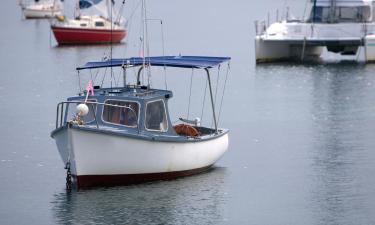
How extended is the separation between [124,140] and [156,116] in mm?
2114

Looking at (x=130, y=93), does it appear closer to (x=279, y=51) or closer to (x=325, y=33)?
(x=325, y=33)

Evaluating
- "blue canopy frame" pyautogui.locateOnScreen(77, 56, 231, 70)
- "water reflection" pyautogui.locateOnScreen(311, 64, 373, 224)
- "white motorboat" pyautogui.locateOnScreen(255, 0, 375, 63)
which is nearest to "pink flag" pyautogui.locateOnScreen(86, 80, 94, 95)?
"blue canopy frame" pyautogui.locateOnScreen(77, 56, 231, 70)

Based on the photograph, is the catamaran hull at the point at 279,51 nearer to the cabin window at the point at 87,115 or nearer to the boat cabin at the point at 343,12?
the boat cabin at the point at 343,12

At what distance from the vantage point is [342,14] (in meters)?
82.1

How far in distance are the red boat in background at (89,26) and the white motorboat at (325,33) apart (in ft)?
68.5

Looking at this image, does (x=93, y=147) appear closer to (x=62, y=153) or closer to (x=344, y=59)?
(x=62, y=153)

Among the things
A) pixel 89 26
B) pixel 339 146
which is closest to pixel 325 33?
pixel 89 26

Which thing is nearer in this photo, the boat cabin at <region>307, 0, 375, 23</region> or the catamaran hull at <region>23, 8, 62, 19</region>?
the boat cabin at <region>307, 0, 375, 23</region>

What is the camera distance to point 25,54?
9256cm

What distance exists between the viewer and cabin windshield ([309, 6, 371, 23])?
8119cm

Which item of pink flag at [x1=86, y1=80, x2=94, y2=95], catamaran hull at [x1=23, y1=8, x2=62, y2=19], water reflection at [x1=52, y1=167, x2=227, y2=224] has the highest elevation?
pink flag at [x1=86, y1=80, x2=94, y2=95]

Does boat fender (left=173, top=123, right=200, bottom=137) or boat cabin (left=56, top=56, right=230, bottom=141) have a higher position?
boat cabin (left=56, top=56, right=230, bottom=141)

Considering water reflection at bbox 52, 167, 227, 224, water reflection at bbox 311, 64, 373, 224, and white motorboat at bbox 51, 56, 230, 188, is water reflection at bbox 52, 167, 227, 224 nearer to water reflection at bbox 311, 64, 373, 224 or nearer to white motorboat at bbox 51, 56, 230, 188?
white motorboat at bbox 51, 56, 230, 188

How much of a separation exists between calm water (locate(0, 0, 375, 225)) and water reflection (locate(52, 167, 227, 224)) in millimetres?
30
